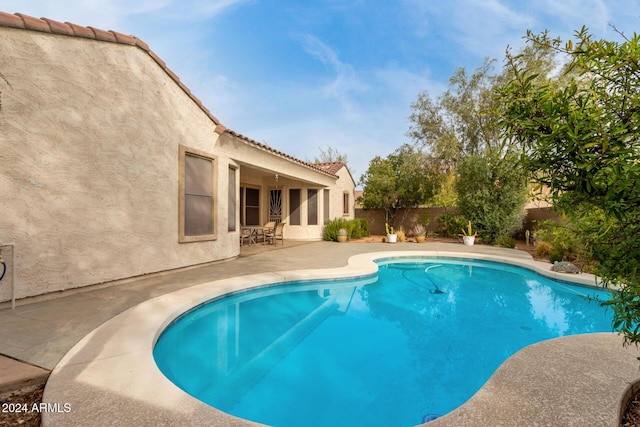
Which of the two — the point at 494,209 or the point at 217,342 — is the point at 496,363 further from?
the point at 494,209

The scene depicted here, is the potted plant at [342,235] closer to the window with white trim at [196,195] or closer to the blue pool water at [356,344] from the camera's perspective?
the blue pool water at [356,344]

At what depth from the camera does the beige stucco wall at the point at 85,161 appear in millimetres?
4660

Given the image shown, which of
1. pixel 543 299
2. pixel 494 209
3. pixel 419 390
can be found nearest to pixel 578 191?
A: pixel 419 390

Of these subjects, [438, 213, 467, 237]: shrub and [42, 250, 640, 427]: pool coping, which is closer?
[42, 250, 640, 427]: pool coping

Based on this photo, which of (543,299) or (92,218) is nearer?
(92,218)

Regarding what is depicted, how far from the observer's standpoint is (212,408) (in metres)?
2.31

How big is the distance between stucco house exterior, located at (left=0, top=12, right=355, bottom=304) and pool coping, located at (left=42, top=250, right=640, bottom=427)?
88.0 inches

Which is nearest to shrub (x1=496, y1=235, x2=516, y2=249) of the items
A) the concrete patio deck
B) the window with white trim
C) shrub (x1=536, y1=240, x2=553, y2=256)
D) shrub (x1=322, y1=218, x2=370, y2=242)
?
shrub (x1=536, y1=240, x2=553, y2=256)

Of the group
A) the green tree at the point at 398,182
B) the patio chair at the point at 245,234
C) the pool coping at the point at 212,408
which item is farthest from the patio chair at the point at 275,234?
the pool coping at the point at 212,408

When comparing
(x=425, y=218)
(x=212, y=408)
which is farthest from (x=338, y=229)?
(x=212, y=408)

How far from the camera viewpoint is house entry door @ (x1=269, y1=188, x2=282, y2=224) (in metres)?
15.9

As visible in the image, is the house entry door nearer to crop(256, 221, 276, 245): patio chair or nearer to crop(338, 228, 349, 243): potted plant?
crop(256, 221, 276, 245): patio chair

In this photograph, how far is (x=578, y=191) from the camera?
1.69 m

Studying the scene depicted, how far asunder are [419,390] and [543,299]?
5.33 metres
